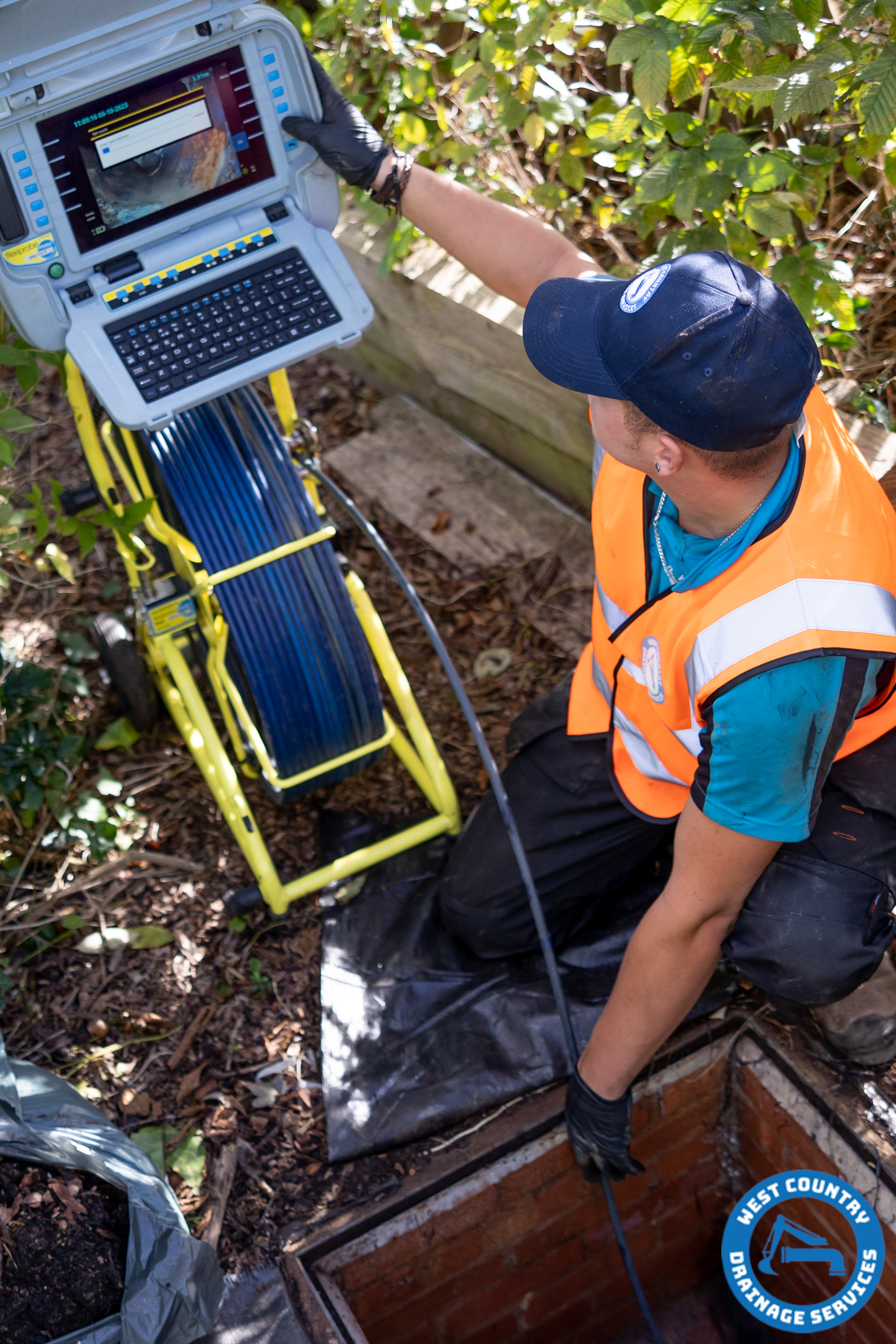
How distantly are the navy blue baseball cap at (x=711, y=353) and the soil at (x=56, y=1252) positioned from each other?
1.73 meters

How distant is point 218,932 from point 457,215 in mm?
1881

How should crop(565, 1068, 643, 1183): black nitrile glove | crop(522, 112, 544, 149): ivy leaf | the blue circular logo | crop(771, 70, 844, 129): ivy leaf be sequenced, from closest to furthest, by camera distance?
crop(771, 70, 844, 129): ivy leaf, the blue circular logo, crop(565, 1068, 643, 1183): black nitrile glove, crop(522, 112, 544, 149): ivy leaf

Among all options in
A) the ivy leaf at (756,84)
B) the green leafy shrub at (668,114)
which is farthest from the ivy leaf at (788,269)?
the ivy leaf at (756,84)

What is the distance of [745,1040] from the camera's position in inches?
97.7

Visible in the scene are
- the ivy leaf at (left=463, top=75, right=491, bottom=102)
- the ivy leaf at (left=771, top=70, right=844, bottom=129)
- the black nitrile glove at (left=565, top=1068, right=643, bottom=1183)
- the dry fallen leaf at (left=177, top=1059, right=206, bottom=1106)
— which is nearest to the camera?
the ivy leaf at (left=771, top=70, right=844, bottom=129)

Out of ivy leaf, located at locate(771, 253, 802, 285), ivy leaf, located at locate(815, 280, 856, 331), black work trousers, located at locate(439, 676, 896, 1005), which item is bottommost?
black work trousers, located at locate(439, 676, 896, 1005)

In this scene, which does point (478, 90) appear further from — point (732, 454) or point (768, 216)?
point (732, 454)

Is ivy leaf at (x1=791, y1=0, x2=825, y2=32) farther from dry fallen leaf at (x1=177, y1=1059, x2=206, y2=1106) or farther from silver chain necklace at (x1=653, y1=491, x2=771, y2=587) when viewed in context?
dry fallen leaf at (x1=177, y1=1059, x2=206, y2=1106)

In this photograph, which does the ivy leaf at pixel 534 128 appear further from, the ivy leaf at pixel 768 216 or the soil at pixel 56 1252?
the soil at pixel 56 1252

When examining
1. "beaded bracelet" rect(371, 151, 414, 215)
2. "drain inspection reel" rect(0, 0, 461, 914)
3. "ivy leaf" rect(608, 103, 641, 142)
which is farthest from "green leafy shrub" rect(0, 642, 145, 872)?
"ivy leaf" rect(608, 103, 641, 142)

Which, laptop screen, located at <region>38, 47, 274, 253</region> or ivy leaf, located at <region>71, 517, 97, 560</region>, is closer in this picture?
laptop screen, located at <region>38, 47, 274, 253</region>

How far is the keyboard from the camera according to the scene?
226cm

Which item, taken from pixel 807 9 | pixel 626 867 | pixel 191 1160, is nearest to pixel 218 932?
pixel 191 1160

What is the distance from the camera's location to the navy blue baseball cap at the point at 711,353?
1.61 metres
